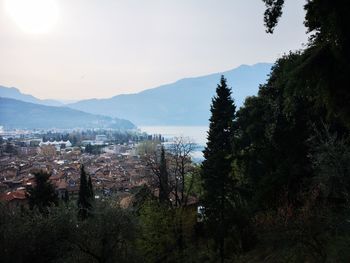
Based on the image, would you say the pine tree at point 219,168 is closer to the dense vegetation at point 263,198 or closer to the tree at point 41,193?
the dense vegetation at point 263,198

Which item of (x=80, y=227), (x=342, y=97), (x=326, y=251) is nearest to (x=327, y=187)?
(x=326, y=251)

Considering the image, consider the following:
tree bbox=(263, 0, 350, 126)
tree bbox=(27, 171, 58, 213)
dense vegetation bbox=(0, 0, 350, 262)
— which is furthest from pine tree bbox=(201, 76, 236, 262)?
tree bbox=(263, 0, 350, 126)

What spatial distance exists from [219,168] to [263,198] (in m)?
4.52

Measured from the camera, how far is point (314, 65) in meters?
7.12

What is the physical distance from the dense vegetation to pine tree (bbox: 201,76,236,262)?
0.23ft

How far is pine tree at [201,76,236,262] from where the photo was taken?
70.8ft

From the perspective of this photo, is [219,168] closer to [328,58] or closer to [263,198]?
[263,198]

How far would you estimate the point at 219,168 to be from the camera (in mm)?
23641

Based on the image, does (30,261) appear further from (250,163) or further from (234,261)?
(250,163)

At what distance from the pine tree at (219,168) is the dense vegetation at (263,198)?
7cm

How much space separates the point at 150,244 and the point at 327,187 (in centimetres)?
915

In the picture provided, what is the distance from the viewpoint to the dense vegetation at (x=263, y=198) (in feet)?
24.0

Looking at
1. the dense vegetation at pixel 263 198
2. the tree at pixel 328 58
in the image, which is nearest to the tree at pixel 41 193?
the dense vegetation at pixel 263 198

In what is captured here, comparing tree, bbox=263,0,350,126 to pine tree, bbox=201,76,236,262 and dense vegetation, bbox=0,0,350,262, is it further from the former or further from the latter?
pine tree, bbox=201,76,236,262
